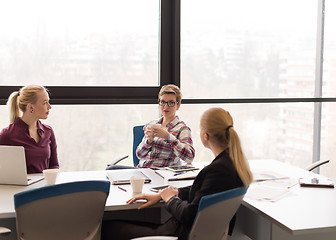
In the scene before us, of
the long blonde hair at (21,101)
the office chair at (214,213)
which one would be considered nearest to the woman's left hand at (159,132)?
the long blonde hair at (21,101)

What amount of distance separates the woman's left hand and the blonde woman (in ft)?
2.68

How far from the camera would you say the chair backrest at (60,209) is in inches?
73.0

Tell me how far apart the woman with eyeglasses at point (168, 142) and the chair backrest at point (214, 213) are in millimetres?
1108

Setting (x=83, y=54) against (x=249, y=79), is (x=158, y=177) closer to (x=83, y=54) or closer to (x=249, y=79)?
(x=83, y=54)

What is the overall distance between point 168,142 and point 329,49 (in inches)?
115

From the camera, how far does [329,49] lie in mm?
5168

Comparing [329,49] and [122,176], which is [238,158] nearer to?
[122,176]

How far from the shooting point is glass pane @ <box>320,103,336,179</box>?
210 inches

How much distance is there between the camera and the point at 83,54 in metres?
4.32

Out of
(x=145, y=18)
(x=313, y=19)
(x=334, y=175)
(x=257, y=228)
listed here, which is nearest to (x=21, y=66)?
(x=145, y=18)

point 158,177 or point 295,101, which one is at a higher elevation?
point 295,101

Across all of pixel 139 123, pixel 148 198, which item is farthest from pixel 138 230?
pixel 139 123

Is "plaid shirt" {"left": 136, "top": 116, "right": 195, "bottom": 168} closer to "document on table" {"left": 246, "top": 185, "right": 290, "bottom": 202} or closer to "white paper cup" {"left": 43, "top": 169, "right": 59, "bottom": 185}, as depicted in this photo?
"document on table" {"left": 246, "top": 185, "right": 290, "bottom": 202}

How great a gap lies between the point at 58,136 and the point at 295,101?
2.67 meters
